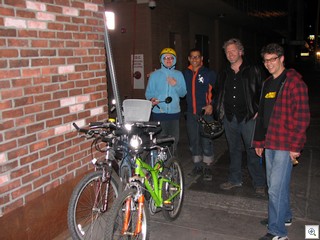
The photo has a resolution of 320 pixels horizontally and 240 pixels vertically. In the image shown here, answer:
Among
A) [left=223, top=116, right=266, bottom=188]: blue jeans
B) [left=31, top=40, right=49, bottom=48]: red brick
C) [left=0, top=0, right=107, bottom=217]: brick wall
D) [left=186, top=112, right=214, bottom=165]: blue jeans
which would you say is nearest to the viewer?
[left=0, top=0, right=107, bottom=217]: brick wall

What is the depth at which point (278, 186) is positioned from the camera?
137 inches

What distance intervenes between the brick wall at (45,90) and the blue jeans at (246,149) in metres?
1.85

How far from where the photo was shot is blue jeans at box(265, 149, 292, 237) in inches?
135

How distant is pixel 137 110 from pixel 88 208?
123 centimetres

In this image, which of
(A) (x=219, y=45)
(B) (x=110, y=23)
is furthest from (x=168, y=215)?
(A) (x=219, y=45)

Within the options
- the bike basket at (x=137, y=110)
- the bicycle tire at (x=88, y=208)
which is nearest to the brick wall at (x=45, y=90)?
the bicycle tire at (x=88, y=208)

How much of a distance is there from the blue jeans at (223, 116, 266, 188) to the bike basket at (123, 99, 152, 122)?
1549 mm

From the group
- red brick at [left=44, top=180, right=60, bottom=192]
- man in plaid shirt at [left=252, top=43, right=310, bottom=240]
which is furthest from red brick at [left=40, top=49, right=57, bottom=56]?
man in plaid shirt at [left=252, top=43, right=310, bottom=240]

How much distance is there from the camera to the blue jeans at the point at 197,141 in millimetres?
5566

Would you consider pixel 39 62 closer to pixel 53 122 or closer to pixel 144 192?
pixel 53 122

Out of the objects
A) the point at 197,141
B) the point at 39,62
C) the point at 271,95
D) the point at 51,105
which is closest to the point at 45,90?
the point at 51,105

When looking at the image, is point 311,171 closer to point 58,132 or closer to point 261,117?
point 261,117

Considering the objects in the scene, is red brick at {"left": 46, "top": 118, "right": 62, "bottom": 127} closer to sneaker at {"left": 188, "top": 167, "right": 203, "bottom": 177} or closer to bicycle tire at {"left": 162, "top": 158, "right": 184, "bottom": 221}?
bicycle tire at {"left": 162, "top": 158, "right": 184, "bottom": 221}

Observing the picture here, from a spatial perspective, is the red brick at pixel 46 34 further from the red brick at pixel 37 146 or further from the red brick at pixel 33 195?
the red brick at pixel 33 195
